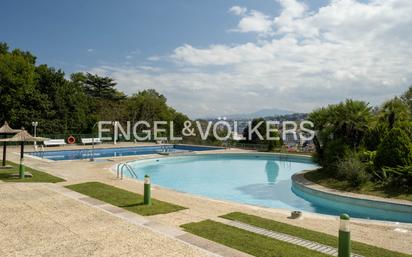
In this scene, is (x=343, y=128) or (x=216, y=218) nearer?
(x=216, y=218)

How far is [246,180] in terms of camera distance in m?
16.7

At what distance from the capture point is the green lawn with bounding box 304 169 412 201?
1066 centimetres

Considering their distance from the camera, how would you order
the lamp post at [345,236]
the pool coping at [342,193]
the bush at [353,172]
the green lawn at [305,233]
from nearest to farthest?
1. the lamp post at [345,236]
2. the green lawn at [305,233]
3. the pool coping at [342,193]
4. the bush at [353,172]

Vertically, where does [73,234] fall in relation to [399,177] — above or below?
below

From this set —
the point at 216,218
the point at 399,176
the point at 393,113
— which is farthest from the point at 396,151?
the point at 216,218

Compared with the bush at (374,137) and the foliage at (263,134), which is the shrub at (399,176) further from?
the foliage at (263,134)

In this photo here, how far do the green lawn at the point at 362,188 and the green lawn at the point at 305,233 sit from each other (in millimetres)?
5831

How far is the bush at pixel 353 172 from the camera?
12109mm

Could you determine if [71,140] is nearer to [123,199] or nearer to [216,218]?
[123,199]

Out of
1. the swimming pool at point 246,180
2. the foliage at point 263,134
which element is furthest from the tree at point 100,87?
the swimming pool at point 246,180

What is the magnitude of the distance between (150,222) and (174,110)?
41923 mm

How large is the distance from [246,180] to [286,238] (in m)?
10.9

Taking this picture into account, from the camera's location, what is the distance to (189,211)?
25.6 feet

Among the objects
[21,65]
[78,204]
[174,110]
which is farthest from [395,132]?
[174,110]
